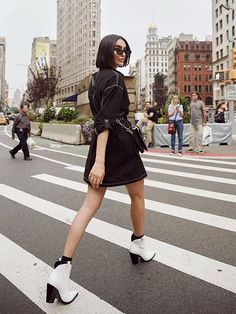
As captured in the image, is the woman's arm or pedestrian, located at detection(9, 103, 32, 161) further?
pedestrian, located at detection(9, 103, 32, 161)

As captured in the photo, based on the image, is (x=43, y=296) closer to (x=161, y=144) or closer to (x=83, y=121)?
(x=161, y=144)

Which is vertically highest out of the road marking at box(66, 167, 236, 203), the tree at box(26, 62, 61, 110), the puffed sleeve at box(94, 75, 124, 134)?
the tree at box(26, 62, 61, 110)

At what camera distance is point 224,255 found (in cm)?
337

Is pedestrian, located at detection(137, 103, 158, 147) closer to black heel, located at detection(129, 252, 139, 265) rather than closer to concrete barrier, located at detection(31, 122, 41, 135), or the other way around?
black heel, located at detection(129, 252, 139, 265)

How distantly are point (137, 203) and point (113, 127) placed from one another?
29.9 inches

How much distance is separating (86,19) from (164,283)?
143 m

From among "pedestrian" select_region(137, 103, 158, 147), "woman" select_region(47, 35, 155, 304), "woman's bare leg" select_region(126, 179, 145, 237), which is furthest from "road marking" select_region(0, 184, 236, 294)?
"pedestrian" select_region(137, 103, 158, 147)

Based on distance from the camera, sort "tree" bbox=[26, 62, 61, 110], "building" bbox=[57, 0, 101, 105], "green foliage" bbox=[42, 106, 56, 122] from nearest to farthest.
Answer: "green foliage" bbox=[42, 106, 56, 122], "tree" bbox=[26, 62, 61, 110], "building" bbox=[57, 0, 101, 105]

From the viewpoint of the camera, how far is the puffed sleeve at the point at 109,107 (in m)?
2.61

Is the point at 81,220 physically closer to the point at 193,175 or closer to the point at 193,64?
the point at 193,175

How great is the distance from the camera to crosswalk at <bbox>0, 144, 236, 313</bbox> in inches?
110

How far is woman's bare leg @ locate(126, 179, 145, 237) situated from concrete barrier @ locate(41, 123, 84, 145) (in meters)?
13.0

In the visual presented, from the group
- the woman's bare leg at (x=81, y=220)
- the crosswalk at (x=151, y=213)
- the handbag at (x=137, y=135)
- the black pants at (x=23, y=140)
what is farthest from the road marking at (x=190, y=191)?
the black pants at (x=23, y=140)

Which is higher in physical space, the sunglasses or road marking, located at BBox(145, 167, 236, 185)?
the sunglasses
